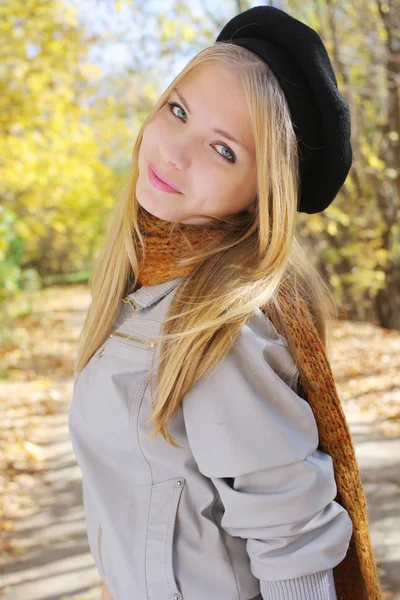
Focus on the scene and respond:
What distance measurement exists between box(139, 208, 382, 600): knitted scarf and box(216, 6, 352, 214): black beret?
0.31 m

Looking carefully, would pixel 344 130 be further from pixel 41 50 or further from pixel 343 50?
pixel 343 50

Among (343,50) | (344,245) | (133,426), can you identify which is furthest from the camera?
(344,245)

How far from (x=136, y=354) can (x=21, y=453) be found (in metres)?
4.09

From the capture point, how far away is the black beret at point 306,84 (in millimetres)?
1521

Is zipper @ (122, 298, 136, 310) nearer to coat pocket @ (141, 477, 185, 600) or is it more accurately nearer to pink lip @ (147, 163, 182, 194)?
pink lip @ (147, 163, 182, 194)

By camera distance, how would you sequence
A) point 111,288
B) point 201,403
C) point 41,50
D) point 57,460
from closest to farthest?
point 201,403 → point 111,288 → point 57,460 → point 41,50

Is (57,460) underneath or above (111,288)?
underneath

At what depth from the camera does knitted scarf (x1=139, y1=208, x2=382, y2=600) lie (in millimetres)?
1546

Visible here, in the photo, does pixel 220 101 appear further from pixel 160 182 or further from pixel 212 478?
pixel 212 478

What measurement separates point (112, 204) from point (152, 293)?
335cm

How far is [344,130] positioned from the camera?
1580mm

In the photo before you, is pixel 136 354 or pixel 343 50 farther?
pixel 343 50

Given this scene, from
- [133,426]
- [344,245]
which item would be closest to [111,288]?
[133,426]

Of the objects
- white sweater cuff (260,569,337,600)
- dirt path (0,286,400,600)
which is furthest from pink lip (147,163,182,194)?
dirt path (0,286,400,600)
